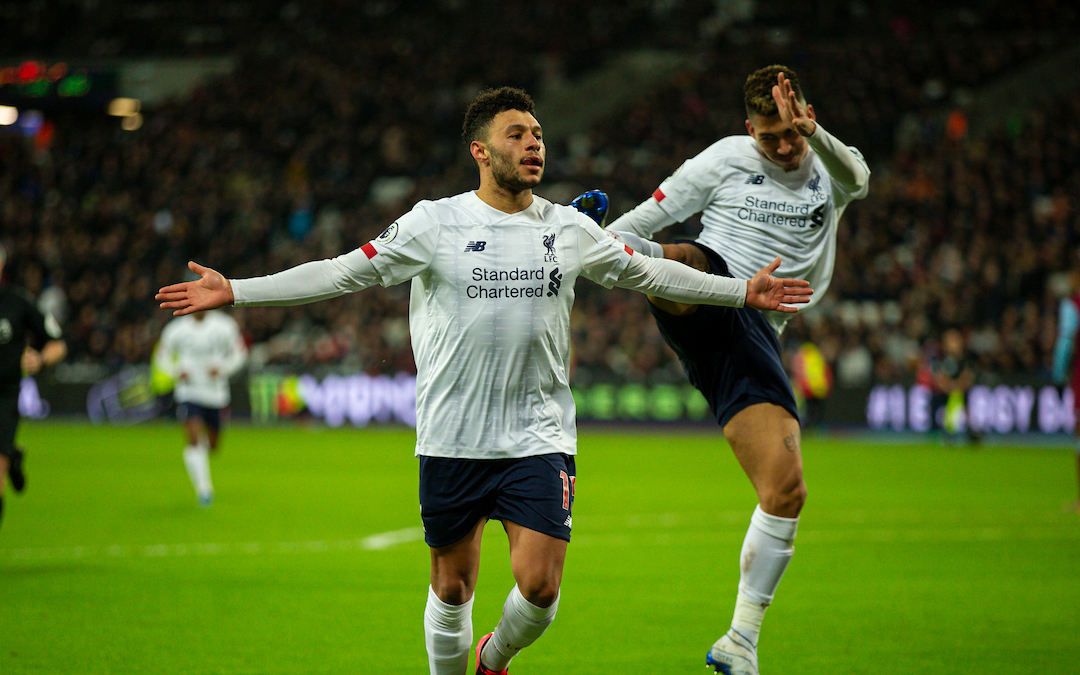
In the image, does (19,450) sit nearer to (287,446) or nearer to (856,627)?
(856,627)

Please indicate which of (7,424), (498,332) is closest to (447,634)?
(498,332)

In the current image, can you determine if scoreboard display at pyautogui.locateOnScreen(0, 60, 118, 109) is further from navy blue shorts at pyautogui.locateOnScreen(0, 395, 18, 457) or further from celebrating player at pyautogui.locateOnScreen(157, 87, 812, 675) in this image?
celebrating player at pyautogui.locateOnScreen(157, 87, 812, 675)

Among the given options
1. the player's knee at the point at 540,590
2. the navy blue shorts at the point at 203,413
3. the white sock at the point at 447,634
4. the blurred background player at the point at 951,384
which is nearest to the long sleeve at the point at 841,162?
the player's knee at the point at 540,590

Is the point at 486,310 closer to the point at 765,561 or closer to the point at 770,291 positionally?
the point at 770,291

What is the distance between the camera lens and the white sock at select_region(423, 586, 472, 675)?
187 inches

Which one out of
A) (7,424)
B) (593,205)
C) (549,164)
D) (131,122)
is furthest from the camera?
(131,122)

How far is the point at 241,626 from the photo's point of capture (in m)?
6.97

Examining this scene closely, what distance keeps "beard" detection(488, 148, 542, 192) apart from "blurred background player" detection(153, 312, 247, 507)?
9109mm

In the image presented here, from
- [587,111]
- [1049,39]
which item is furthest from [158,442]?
[1049,39]

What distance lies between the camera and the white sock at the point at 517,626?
4.63 m

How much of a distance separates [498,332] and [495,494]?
0.64 meters

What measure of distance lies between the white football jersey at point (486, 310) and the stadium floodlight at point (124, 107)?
37.5 meters

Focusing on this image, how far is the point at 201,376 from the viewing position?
44.8 feet

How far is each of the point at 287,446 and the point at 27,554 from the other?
12158 mm
